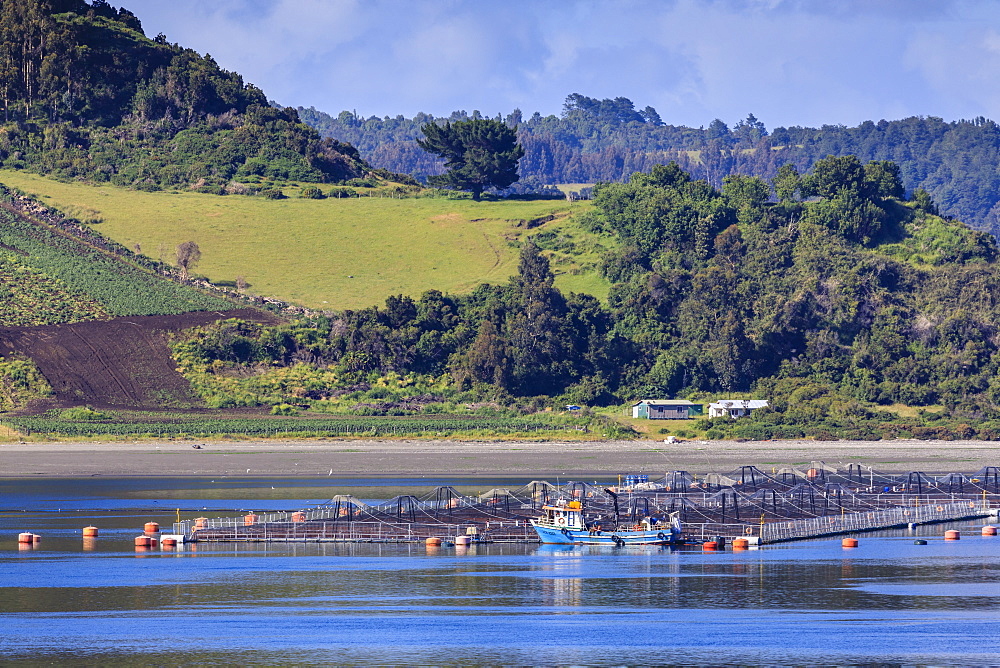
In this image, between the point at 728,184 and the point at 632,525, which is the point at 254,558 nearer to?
the point at 632,525

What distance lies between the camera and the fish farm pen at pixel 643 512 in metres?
78.2

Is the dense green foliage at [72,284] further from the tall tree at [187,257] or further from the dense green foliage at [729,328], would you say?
the dense green foliage at [729,328]

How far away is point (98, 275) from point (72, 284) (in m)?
5.09

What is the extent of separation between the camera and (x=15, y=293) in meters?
170

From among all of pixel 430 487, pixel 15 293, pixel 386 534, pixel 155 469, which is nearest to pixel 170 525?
pixel 386 534

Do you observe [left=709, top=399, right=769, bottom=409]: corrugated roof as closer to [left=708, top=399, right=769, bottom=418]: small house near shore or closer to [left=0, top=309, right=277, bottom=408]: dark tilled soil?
[left=708, top=399, right=769, bottom=418]: small house near shore

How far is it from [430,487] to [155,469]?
939 inches

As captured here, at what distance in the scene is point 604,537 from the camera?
255ft

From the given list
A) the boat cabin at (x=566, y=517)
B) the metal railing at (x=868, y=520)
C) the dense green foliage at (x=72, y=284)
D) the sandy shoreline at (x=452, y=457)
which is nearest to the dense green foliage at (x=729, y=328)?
the dense green foliage at (x=72, y=284)

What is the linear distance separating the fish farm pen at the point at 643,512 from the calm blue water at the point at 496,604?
121 centimetres

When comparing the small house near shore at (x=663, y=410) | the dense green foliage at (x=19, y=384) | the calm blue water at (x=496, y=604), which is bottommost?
the calm blue water at (x=496, y=604)

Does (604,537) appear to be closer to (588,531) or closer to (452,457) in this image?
(588,531)

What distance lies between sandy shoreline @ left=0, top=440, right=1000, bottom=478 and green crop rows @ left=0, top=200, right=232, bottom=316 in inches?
1806

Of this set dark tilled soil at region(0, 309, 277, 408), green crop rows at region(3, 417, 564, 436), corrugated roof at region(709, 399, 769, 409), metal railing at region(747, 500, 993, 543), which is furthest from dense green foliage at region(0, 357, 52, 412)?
metal railing at region(747, 500, 993, 543)
